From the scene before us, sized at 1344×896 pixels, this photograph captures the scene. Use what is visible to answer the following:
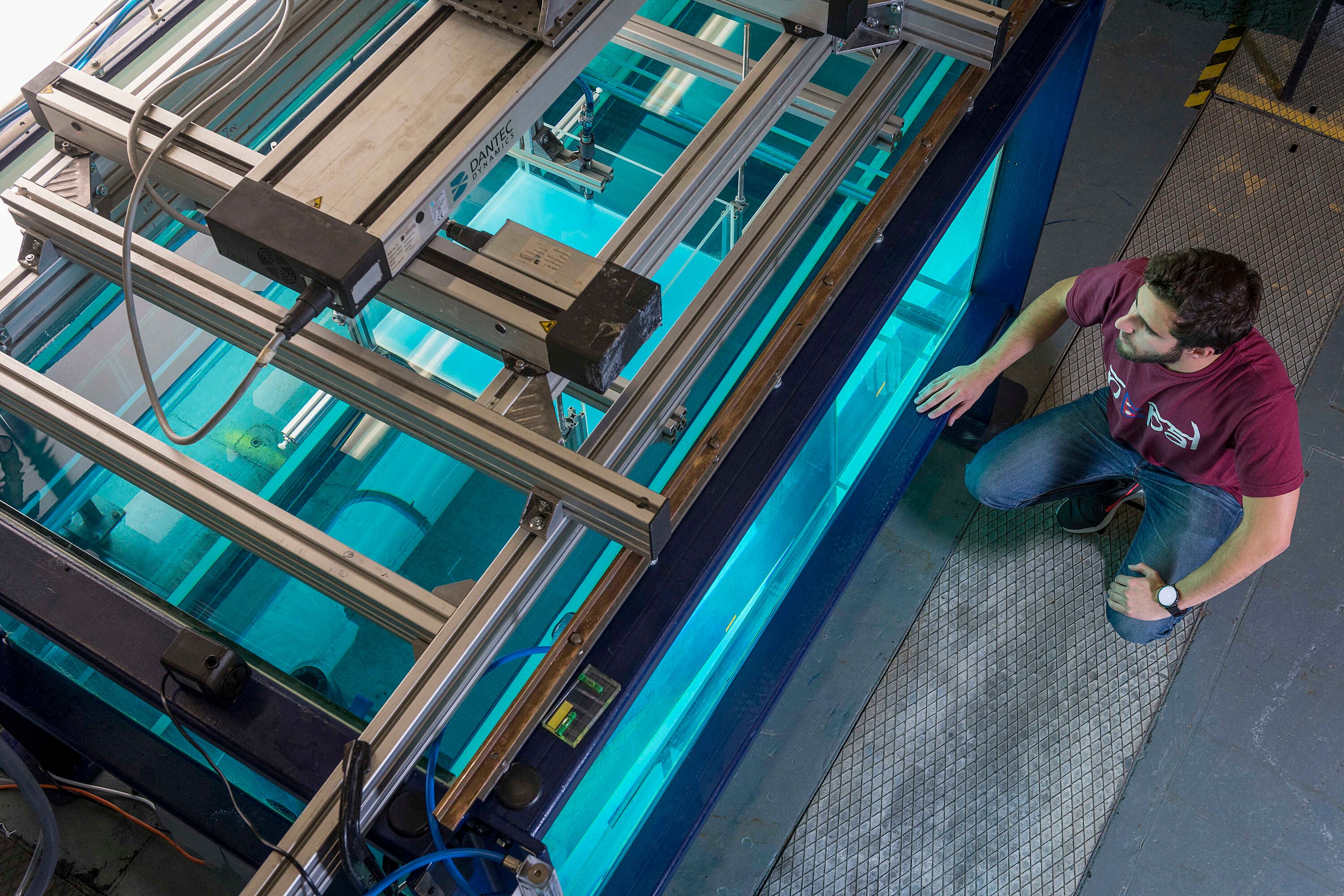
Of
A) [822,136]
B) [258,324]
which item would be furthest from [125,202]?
[822,136]

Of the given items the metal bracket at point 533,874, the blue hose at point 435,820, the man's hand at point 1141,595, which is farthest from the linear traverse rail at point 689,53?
the metal bracket at point 533,874

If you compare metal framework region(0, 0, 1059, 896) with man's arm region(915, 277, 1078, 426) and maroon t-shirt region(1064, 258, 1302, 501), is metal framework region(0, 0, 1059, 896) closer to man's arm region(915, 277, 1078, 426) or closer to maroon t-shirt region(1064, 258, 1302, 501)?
man's arm region(915, 277, 1078, 426)

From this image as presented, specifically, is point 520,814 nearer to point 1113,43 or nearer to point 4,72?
point 4,72

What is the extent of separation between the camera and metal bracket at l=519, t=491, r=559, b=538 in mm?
1976

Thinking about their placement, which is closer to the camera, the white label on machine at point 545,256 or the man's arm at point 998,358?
the white label on machine at point 545,256

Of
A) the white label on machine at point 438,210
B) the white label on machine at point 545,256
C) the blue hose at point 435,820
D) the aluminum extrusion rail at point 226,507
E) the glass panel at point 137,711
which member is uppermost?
the white label on machine at point 545,256

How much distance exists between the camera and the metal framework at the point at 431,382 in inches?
74.8

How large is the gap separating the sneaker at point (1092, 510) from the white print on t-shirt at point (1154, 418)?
476 mm

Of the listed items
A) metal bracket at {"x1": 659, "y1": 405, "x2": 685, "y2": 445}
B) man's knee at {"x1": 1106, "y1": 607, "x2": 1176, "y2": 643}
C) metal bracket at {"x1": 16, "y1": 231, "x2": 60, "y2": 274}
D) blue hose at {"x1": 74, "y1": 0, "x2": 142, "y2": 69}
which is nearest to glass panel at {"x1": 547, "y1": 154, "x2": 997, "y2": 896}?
metal bracket at {"x1": 659, "y1": 405, "x2": 685, "y2": 445}

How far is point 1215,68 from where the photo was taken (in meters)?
4.72

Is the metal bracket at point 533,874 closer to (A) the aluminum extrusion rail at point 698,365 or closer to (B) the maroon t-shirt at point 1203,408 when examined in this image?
(A) the aluminum extrusion rail at point 698,365

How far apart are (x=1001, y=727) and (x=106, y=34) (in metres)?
2.91

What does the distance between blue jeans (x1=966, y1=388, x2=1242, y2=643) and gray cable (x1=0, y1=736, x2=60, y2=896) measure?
2571 millimetres

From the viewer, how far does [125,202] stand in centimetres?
241
